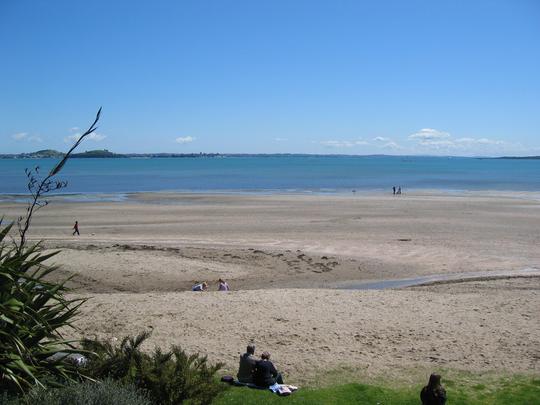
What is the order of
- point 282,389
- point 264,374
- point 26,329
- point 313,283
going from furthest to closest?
point 313,283
point 264,374
point 282,389
point 26,329

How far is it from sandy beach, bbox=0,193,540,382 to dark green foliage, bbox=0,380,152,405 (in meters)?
4.80

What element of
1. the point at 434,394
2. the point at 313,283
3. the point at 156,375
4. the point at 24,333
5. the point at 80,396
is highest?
the point at 24,333

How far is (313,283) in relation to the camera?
838 inches

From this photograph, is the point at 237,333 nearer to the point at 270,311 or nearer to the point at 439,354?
the point at 270,311

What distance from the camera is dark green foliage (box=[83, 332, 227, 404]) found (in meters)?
8.20

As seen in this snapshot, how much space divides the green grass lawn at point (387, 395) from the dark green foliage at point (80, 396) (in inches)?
108

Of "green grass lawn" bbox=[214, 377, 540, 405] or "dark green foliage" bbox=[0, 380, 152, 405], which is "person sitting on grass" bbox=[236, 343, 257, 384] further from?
"dark green foliage" bbox=[0, 380, 152, 405]

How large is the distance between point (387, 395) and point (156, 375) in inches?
167

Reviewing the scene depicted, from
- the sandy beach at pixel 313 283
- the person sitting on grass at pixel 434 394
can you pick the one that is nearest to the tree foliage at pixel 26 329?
the sandy beach at pixel 313 283

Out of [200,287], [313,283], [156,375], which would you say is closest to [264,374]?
[156,375]

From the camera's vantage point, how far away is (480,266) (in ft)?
79.0

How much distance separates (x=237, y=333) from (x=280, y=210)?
31.8m

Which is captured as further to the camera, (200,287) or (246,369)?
(200,287)

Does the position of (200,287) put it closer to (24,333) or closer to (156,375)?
(156,375)
